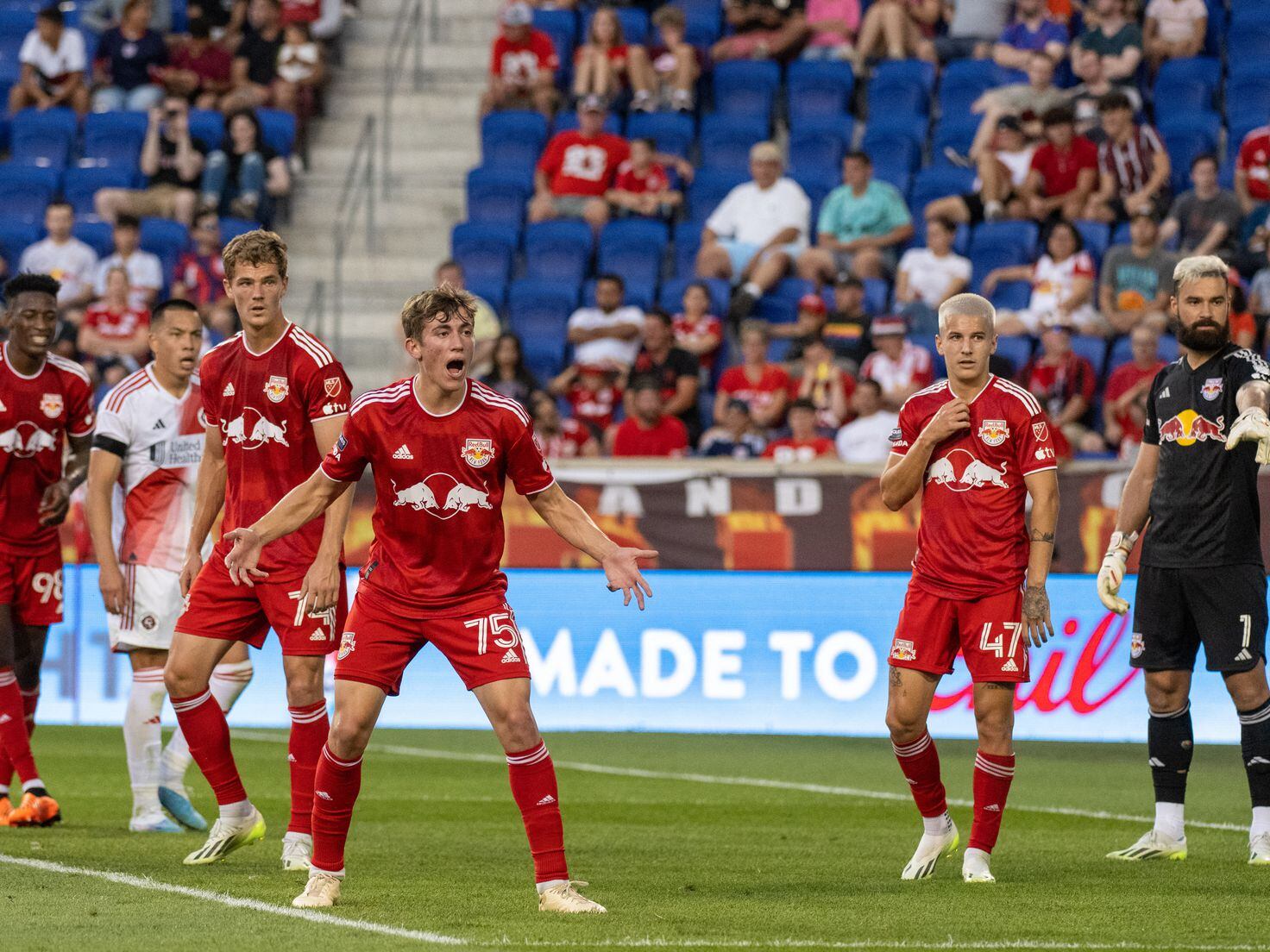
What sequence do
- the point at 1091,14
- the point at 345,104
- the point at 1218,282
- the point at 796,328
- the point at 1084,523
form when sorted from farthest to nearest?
the point at 345,104 → the point at 1091,14 → the point at 796,328 → the point at 1084,523 → the point at 1218,282

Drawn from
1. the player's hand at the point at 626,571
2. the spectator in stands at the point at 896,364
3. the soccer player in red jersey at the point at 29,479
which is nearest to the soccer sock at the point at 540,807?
the player's hand at the point at 626,571

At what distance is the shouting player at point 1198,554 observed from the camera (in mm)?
8422

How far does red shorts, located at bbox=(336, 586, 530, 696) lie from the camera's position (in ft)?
22.6

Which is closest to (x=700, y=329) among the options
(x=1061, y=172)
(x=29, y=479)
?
(x=1061, y=172)

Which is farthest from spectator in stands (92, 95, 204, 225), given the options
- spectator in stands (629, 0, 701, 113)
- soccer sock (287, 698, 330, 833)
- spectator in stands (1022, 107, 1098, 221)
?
soccer sock (287, 698, 330, 833)

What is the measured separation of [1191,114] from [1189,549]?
443 inches

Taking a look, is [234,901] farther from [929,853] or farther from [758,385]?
[758,385]

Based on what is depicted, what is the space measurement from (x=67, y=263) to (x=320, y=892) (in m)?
13.7

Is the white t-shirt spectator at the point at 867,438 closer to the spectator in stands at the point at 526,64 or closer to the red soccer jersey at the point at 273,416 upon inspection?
the spectator in stands at the point at 526,64

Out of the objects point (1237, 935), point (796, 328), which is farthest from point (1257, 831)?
point (796, 328)

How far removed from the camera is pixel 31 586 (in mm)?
9852

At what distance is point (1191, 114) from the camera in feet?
61.6

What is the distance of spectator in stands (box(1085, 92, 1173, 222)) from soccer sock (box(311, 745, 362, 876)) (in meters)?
12.7

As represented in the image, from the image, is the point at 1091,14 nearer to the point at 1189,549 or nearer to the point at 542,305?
the point at 542,305
